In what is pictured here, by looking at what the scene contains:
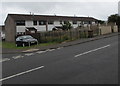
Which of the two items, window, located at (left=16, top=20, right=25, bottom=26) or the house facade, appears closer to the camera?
the house facade

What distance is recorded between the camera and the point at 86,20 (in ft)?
215

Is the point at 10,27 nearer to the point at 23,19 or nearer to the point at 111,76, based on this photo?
the point at 23,19

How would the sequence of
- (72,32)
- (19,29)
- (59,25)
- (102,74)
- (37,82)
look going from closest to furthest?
(37,82) → (102,74) → (72,32) → (19,29) → (59,25)

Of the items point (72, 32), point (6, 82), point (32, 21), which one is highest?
point (32, 21)

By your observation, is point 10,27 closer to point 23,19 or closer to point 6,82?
point 23,19

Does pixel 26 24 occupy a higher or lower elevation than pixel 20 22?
lower

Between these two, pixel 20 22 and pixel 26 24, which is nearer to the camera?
pixel 20 22

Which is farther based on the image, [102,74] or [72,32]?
[72,32]

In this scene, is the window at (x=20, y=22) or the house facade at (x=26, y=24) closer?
the house facade at (x=26, y=24)

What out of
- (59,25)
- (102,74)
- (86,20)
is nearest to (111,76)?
(102,74)

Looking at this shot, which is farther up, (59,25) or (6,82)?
(59,25)

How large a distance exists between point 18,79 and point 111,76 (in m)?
3.58

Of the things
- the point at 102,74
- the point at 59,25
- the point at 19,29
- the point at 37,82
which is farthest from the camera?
the point at 59,25

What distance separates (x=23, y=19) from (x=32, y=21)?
2.94m
